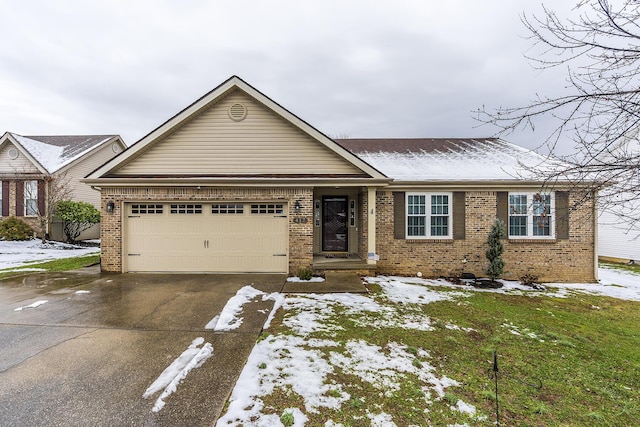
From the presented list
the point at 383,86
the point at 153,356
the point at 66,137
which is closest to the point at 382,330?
the point at 153,356

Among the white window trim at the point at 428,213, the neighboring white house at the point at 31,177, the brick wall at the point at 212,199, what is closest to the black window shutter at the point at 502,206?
the white window trim at the point at 428,213

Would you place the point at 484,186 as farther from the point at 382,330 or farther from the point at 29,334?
the point at 29,334

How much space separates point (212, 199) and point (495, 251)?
9215 mm

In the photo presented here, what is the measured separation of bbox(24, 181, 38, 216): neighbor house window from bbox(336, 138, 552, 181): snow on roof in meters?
18.1

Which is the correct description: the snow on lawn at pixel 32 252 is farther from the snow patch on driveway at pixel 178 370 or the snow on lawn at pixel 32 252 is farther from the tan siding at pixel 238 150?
the snow patch on driveway at pixel 178 370

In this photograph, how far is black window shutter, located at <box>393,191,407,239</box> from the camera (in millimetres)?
9156

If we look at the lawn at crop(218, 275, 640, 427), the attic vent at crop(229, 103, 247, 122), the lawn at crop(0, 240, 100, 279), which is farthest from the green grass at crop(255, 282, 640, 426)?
the lawn at crop(0, 240, 100, 279)

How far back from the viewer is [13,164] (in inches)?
627

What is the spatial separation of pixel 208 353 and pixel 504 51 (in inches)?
261

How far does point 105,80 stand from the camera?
866 inches

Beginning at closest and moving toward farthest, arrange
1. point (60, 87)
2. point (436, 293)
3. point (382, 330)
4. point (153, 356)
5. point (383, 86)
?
point (153, 356)
point (382, 330)
point (436, 293)
point (383, 86)
point (60, 87)

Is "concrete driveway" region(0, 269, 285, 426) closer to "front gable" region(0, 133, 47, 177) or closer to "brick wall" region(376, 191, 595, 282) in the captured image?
"brick wall" region(376, 191, 595, 282)

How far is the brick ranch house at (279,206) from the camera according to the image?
8.49 metres

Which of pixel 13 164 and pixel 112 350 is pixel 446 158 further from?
pixel 13 164
